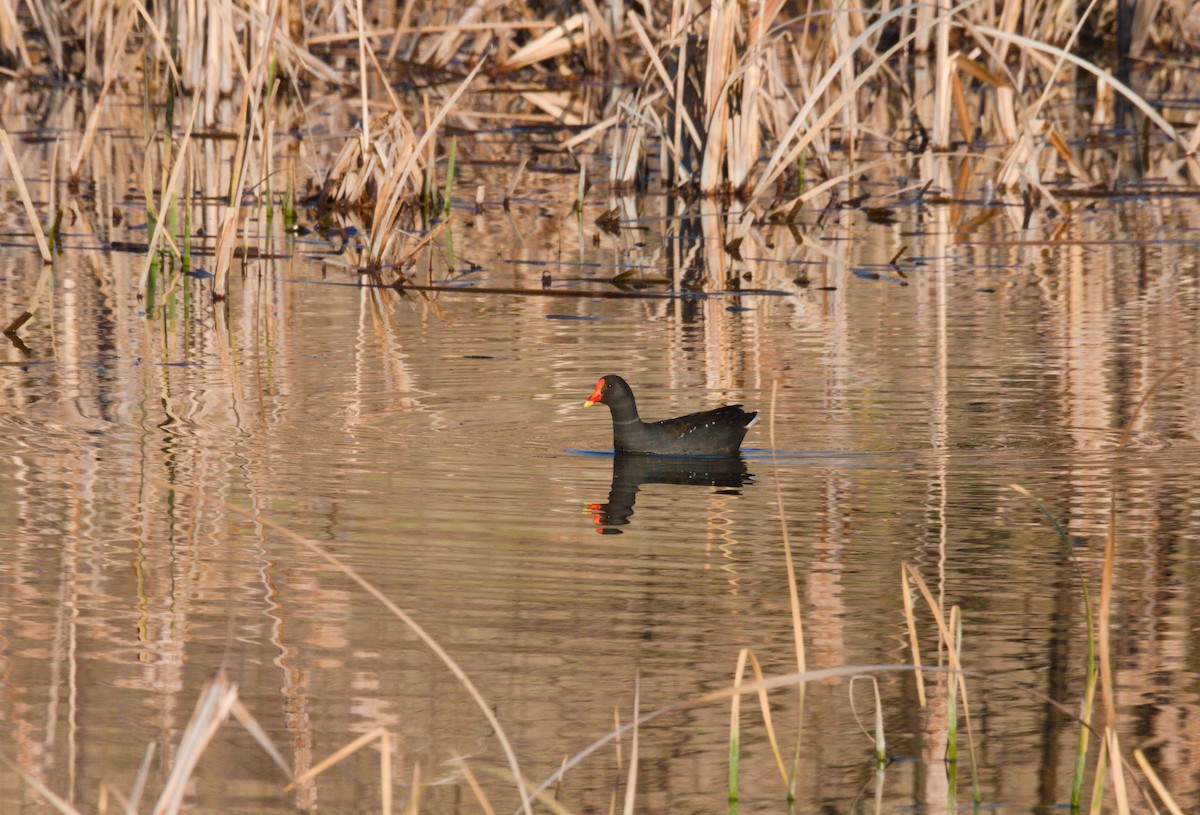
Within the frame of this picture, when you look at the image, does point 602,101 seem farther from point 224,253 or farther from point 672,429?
point 672,429

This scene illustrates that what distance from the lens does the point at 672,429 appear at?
770 cm

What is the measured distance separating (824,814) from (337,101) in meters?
17.1

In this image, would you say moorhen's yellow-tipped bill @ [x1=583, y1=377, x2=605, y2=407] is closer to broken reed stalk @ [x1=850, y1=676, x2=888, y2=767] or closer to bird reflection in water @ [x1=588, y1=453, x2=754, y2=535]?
bird reflection in water @ [x1=588, y1=453, x2=754, y2=535]

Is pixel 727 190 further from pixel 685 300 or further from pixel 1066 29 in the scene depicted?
pixel 1066 29

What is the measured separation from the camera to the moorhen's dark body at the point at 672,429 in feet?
24.4

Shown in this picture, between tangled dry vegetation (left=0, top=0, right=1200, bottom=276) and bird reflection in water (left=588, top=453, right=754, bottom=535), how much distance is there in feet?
9.35

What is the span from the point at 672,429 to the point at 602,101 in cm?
1271

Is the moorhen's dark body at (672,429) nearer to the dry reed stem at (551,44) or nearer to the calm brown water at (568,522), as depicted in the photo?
the calm brown water at (568,522)

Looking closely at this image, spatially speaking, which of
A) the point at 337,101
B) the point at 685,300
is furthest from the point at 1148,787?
the point at 337,101

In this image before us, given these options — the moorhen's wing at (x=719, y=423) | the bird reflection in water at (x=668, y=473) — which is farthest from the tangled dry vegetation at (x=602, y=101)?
the moorhen's wing at (x=719, y=423)

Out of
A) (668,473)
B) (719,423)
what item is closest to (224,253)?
(668,473)

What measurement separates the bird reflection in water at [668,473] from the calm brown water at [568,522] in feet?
0.18

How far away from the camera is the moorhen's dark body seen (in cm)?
743

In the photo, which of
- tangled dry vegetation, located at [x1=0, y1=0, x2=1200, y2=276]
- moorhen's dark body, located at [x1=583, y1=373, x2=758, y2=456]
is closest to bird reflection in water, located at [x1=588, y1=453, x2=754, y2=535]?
moorhen's dark body, located at [x1=583, y1=373, x2=758, y2=456]
